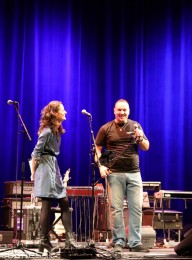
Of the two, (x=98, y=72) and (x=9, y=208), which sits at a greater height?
(x=98, y=72)

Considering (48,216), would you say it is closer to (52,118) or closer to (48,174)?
(48,174)

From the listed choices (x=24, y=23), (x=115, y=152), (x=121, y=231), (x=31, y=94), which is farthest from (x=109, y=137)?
(x=24, y=23)

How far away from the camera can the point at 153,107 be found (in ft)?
31.2

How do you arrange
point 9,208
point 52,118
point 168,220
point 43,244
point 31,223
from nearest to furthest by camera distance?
point 43,244
point 52,118
point 31,223
point 168,220
point 9,208

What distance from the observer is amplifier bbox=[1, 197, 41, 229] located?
784 centimetres

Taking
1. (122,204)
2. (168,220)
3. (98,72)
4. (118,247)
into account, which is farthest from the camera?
(98,72)

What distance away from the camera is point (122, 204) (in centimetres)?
609

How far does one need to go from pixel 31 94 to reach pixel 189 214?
362 cm

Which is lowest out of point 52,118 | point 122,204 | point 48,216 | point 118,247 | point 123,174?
point 118,247

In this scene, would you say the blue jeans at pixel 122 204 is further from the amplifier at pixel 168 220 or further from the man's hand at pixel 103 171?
the amplifier at pixel 168 220

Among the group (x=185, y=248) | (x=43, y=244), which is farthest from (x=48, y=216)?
(x=185, y=248)

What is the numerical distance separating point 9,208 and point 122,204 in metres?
2.56

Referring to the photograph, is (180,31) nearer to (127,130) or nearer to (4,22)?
(4,22)

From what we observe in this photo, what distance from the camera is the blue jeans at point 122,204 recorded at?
235 inches
